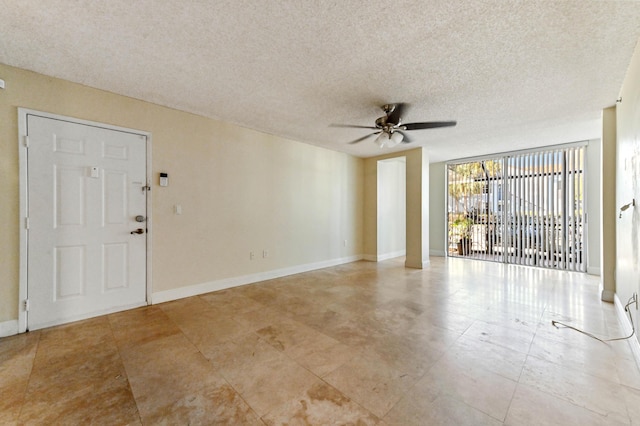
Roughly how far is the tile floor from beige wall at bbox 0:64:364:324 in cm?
73

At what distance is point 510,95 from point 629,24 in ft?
3.63

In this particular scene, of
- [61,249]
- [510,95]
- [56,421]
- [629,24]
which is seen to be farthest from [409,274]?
[61,249]

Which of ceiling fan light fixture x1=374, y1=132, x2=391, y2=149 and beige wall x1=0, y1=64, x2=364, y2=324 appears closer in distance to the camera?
beige wall x1=0, y1=64, x2=364, y2=324

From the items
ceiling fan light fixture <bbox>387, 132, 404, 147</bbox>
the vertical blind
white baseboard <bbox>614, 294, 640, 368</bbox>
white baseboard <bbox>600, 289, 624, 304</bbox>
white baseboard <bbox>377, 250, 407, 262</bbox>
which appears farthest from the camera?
white baseboard <bbox>377, 250, 407, 262</bbox>

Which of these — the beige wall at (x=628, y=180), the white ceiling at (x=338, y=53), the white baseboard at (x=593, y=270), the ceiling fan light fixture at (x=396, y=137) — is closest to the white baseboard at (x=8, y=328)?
the white ceiling at (x=338, y=53)

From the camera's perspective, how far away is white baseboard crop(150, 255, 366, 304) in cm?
342

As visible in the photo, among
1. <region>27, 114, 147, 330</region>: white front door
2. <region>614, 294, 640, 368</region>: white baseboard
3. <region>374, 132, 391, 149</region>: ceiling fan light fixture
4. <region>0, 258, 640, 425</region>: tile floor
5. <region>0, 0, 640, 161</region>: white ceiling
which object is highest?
<region>0, 0, 640, 161</region>: white ceiling

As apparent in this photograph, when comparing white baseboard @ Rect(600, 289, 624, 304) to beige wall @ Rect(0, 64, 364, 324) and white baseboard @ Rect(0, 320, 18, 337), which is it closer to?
beige wall @ Rect(0, 64, 364, 324)

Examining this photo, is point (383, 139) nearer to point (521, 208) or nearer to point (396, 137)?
point (396, 137)

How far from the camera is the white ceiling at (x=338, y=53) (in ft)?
5.87

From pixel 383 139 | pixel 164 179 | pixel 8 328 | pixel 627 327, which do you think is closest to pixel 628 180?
pixel 627 327

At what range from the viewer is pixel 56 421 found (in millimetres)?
1465

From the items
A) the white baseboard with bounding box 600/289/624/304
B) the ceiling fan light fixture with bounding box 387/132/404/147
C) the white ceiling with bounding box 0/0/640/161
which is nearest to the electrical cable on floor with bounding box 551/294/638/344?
the white baseboard with bounding box 600/289/624/304

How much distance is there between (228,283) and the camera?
159 inches
